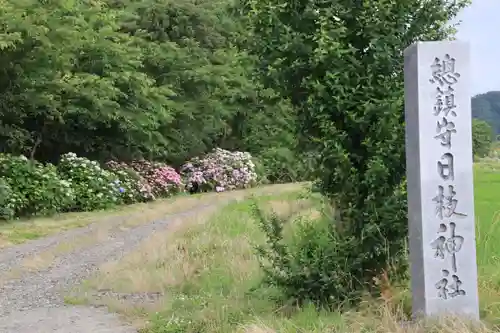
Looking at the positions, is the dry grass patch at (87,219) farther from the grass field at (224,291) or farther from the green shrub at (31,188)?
the grass field at (224,291)

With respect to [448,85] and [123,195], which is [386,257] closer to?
[448,85]

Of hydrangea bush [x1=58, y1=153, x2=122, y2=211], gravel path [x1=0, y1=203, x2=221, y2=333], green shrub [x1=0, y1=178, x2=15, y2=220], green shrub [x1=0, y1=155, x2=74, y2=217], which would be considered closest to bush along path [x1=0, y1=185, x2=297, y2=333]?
gravel path [x1=0, y1=203, x2=221, y2=333]

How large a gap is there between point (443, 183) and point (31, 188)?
12.1 meters

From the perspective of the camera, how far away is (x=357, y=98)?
19.3 ft

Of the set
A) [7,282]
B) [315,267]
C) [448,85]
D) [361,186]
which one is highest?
[448,85]

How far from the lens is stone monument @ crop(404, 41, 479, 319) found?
511 cm

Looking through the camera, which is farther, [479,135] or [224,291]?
[479,135]

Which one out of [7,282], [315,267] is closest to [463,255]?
[315,267]

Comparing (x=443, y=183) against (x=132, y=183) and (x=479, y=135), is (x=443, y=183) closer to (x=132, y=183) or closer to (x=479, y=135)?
(x=132, y=183)

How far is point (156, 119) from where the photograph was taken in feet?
68.1

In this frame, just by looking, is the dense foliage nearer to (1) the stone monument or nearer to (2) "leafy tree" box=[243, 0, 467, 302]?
(2) "leafy tree" box=[243, 0, 467, 302]

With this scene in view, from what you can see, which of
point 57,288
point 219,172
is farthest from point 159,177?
point 57,288

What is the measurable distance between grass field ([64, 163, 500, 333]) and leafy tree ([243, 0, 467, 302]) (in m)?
0.43

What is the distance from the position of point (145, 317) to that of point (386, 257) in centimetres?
234
